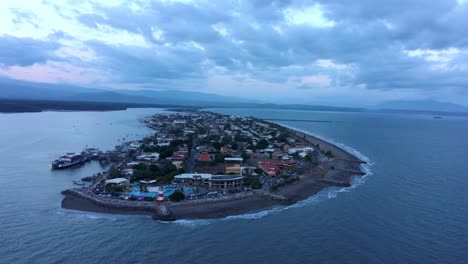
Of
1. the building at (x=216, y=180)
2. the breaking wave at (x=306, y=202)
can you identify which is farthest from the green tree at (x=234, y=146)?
the building at (x=216, y=180)

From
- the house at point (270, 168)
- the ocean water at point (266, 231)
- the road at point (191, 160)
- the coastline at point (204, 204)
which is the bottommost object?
the ocean water at point (266, 231)

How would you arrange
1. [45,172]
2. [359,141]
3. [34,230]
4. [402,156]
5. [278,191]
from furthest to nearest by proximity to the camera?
[359,141] → [402,156] → [45,172] → [278,191] → [34,230]

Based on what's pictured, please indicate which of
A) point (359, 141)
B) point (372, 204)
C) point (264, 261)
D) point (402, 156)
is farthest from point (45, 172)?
point (359, 141)

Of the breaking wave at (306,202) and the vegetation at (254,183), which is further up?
the vegetation at (254,183)

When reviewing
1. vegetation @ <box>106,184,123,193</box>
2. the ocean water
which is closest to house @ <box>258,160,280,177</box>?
the ocean water

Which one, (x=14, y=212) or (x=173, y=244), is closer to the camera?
(x=173, y=244)

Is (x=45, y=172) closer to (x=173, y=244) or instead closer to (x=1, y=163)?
(x=1, y=163)

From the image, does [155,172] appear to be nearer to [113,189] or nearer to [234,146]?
[113,189]

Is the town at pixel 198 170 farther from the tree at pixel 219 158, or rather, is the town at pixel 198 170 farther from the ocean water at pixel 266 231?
the ocean water at pixel 266 231
